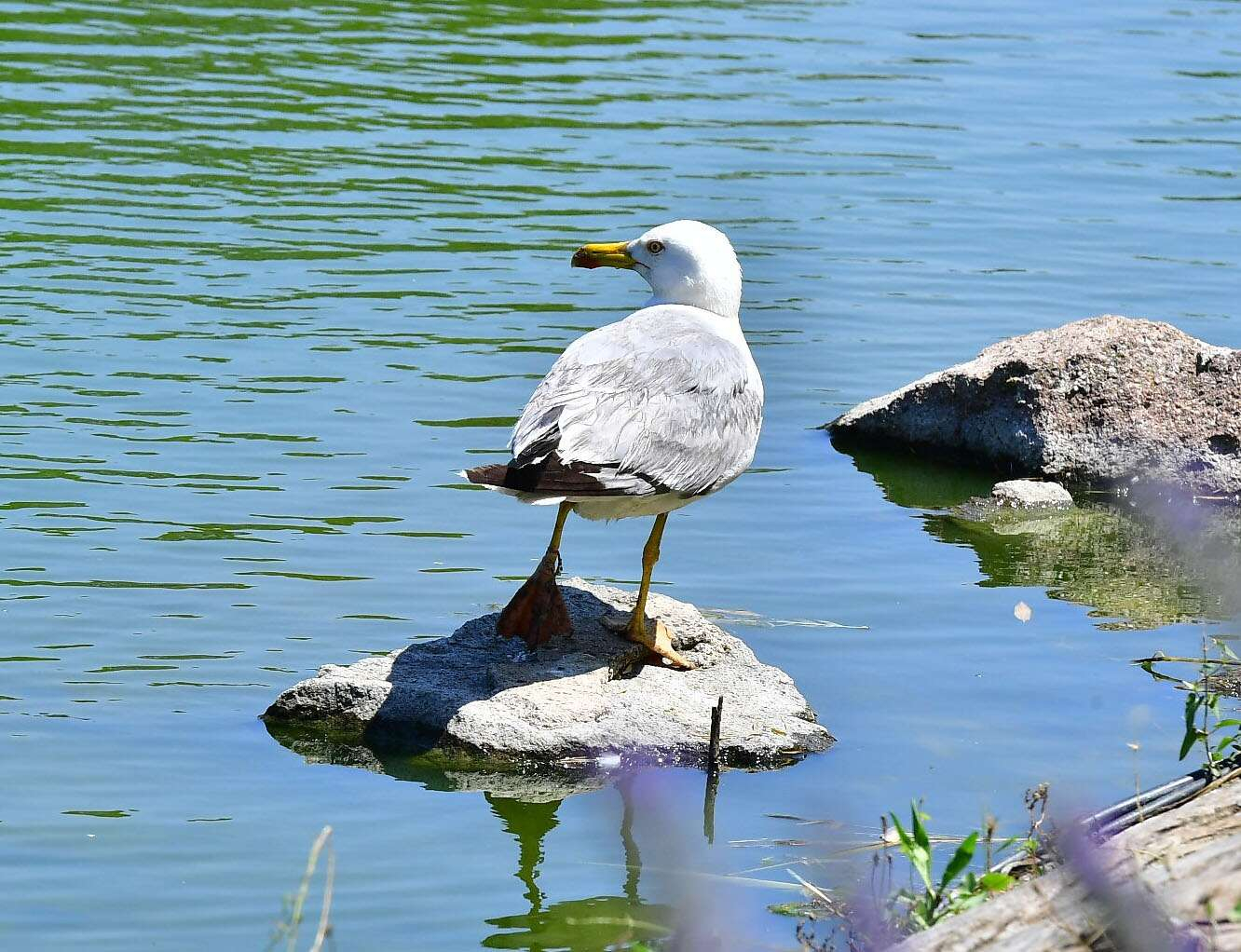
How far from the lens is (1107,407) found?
979 cm

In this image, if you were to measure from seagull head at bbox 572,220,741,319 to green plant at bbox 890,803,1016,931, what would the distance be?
323 centimetres

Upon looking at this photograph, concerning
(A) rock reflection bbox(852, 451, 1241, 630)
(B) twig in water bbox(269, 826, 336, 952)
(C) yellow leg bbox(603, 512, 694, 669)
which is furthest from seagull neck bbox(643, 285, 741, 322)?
(B) twig in water bbox(269, 826, 336, 952)

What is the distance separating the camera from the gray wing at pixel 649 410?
643cm

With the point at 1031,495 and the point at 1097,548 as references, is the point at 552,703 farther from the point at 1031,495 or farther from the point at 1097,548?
the point at 1031,495

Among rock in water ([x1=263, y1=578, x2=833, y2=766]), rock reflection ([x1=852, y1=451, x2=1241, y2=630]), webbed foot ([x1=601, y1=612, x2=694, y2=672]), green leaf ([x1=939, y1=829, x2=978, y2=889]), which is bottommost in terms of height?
rock reflection ([x1=852, y1=451, x2=1241, y2=630])

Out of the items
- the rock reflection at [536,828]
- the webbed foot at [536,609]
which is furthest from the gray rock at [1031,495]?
the rock reflection at [536,828]

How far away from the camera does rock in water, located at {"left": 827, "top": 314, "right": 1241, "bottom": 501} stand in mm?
9641

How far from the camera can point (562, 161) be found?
49.8 ft

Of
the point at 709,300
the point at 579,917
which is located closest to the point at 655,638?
the point at 709,300

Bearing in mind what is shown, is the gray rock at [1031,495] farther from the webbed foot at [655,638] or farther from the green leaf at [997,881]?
the green leaf at [997,881]

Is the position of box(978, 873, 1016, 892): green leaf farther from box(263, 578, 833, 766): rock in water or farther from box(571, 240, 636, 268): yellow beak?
box(571, 240, 636, 268): yellow beak

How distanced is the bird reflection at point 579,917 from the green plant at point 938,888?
0.92 metres

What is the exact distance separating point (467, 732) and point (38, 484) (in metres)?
3.34

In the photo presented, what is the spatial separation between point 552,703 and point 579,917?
1.13m
